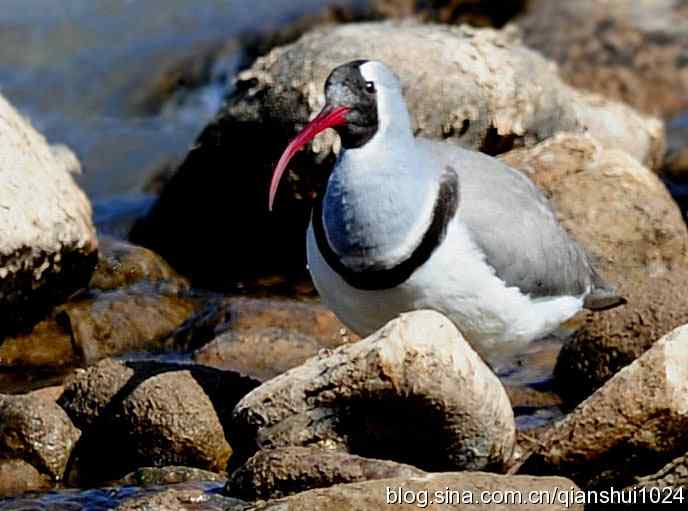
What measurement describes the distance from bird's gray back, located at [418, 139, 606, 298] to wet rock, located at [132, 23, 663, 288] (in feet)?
8.93

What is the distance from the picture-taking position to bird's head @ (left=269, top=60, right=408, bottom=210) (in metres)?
6.87

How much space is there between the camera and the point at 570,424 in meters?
6.39

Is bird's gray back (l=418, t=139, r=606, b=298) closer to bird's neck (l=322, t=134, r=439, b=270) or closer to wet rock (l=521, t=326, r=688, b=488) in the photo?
bird's neck (l=322, t=134, r=439, b=270)

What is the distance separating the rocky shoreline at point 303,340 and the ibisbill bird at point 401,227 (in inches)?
11.9

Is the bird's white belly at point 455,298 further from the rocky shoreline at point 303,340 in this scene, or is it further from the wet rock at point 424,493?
the wet rock at point 424,493

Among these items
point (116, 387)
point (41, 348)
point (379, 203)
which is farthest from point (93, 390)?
point (41, 348)

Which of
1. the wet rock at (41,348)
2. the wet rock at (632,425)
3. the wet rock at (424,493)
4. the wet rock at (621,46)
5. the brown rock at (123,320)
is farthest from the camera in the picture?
the wet rock at (621,46)

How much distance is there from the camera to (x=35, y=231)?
8430 mm

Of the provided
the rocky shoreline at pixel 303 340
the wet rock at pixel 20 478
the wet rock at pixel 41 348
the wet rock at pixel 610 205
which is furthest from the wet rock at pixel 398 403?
the wet rock at pixel 610 205

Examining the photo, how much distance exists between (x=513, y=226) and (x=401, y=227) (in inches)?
26.8

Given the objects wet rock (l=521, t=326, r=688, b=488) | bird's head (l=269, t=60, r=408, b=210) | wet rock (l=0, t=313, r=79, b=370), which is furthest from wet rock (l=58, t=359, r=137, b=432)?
wet rock (l=521, t=326, r=688, b=488)

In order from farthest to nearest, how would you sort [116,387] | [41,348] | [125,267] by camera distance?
[125,267] < [41,348] < [116,387]

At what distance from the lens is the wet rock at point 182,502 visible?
6305mm

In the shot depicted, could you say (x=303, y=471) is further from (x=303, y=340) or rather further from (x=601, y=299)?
(x=303, y=340)
